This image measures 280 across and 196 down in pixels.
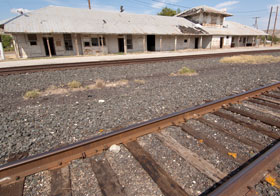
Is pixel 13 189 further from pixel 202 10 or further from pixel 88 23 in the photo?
pixel 202 10

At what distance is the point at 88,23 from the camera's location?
76.3 feet

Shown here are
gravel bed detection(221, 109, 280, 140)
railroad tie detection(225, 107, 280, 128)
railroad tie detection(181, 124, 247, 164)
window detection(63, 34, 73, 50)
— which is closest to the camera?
railroad tie detection(181, 124, 247, 164)

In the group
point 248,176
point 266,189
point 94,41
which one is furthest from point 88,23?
point 266,189

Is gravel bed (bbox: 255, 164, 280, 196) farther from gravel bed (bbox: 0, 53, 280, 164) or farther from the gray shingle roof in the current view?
the gray shingle roof

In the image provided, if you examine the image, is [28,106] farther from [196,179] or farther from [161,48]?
[161,48]

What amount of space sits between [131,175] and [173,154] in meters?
0.73

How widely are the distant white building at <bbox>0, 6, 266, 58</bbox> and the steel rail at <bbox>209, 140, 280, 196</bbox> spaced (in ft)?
70.4

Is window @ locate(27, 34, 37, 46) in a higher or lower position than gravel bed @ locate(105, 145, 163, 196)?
higher

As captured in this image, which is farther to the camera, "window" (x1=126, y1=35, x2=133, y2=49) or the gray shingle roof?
"window" (x1=126, y1=35, x2=133, y2=49)

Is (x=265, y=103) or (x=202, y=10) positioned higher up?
(x=202, y=10)

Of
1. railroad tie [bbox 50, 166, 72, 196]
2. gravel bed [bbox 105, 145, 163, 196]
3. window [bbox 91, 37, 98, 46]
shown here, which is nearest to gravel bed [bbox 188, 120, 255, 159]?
gravel bed [bbox 105, 145, 163, 196]

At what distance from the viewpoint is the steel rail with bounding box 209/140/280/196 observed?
5.28 ft

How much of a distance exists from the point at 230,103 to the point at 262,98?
1.14 meters

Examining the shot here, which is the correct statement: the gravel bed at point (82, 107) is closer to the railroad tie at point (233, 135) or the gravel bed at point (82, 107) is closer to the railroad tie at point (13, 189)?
the railroad tie at point (13, 189)
